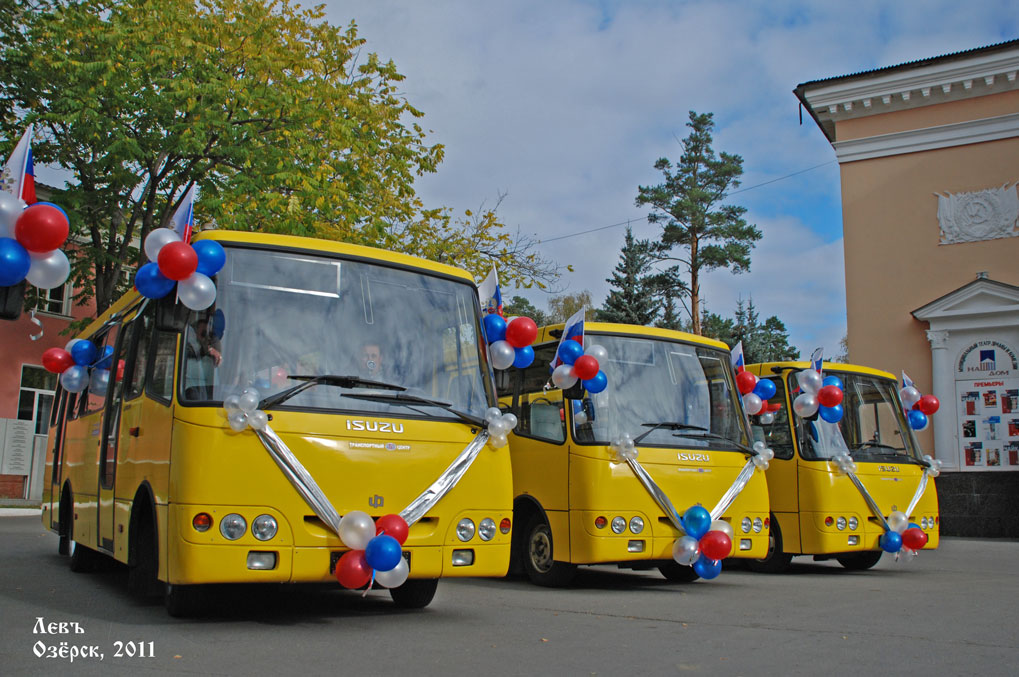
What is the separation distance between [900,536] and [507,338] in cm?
617

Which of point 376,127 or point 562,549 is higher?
point 376,127

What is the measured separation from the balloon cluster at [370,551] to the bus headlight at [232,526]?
619mm

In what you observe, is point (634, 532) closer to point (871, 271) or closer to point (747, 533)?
point (747, 533)

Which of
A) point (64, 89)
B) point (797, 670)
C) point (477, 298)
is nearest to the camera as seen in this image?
point (797, 670)

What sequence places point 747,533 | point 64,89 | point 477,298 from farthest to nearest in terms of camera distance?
point 64,89
point 747,533
point 477,298

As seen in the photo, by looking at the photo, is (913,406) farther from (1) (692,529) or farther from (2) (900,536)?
(1) (692,529)

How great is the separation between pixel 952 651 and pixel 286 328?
4.83 metres

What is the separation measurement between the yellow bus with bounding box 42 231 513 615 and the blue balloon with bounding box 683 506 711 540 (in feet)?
9.25

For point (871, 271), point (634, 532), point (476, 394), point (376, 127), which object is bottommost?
point (634, 532)

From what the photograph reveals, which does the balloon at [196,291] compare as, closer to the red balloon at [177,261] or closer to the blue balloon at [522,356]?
the red balloon at [177,261]

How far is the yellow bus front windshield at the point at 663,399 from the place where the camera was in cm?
966

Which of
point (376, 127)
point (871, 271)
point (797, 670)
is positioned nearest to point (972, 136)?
point (871, 271)

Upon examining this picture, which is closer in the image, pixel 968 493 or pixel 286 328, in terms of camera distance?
pixel 286 328

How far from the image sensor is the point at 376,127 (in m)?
21.6
